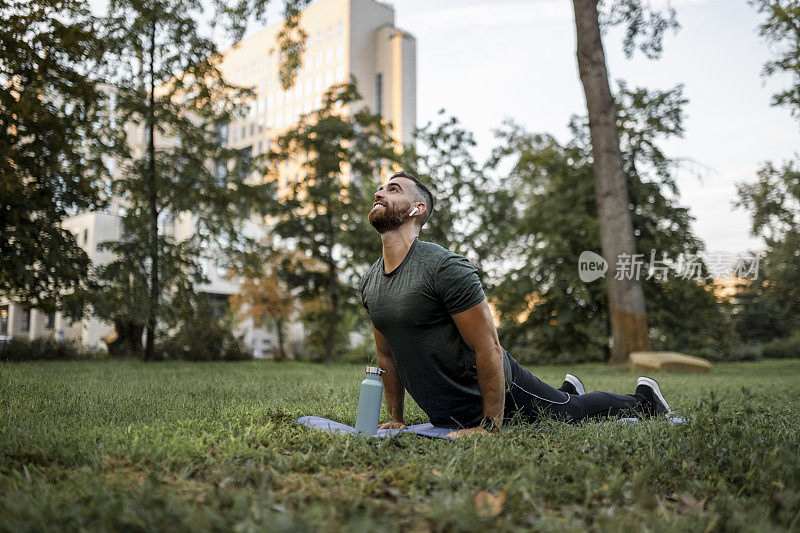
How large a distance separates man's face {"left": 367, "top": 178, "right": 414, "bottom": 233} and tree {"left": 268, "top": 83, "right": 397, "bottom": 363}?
12.8 metres

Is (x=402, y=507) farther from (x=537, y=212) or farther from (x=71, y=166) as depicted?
(x=537, y=212)

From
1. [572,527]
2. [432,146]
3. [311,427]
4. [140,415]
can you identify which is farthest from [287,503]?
[432,146]

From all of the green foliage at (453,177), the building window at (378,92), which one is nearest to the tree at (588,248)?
the green foliage at (453,177)

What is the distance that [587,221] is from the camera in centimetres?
1845

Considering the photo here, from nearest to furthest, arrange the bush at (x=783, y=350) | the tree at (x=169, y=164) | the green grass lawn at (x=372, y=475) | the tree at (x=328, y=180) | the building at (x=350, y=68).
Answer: the green grass lawn at (x=372, y=475), the tree at (x=169, y=164), the tree at (x=328, y=180), the bush at (x=783, y=350), the building at (x=350, y=68)

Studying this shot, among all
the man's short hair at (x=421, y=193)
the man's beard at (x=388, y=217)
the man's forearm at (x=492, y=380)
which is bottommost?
the man's forearm at (x=492, y=380)

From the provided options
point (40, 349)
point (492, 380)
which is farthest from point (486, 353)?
point (40, 349)

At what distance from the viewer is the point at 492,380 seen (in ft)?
11.4

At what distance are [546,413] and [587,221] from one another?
15.5 m

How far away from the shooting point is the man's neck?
377 centimetres

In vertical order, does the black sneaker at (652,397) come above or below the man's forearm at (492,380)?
below

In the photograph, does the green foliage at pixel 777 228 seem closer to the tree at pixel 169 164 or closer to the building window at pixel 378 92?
the tree at pixel 169 164

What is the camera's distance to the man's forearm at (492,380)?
3420mm

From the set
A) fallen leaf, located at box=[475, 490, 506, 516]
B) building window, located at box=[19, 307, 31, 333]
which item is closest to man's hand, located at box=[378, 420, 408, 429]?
fallen leaf, located at box=[475, 490, 506, 516]
